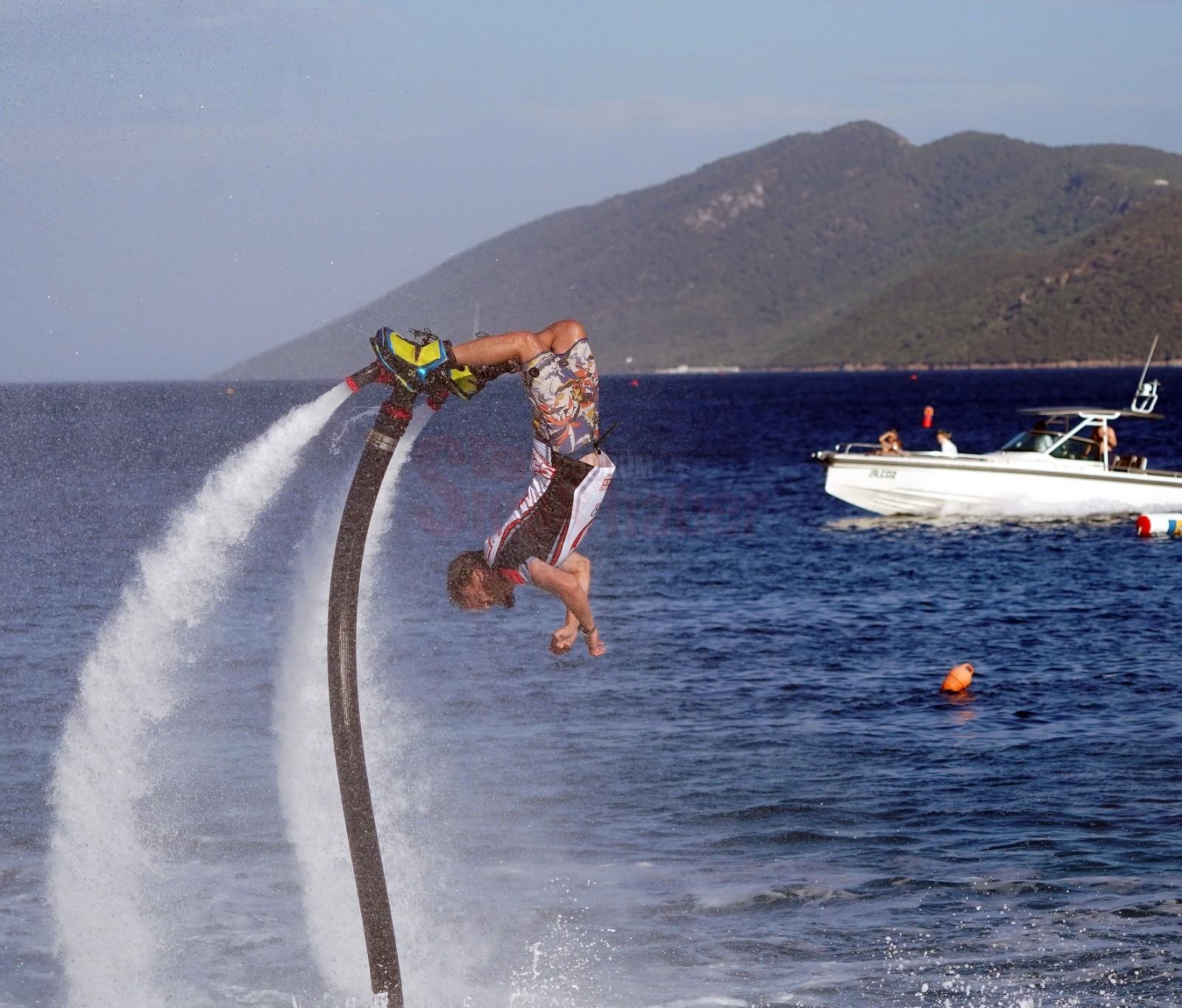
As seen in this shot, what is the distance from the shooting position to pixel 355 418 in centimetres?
860

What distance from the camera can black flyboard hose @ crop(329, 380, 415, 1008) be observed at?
811cm

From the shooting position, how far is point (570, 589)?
8688 millimetres

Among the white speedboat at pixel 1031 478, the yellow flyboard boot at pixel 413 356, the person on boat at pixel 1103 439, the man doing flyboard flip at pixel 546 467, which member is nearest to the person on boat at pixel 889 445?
the white speedboat at pixel 1031 478

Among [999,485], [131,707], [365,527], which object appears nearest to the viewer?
[365,527]

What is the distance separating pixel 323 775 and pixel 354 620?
7.12 metres

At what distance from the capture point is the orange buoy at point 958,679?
28.3m

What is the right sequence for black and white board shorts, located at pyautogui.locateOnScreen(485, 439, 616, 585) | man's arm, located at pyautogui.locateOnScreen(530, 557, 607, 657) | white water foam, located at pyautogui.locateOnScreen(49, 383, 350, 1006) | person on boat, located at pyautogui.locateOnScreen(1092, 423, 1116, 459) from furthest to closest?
1. person on boat, located at pyautogui.locateOnScreen(1092, 423, 1116, 459)
2. white water foam, located at pyautogui.locateOnScreen(49, 383, 350, 1006)
3. man's arm, located at pyautogui.locateOnScreen(530, 557, 607, 657)
4. black and white board shorts, located at pyautogui.locateOnScreen(485, 439, 616, 585)

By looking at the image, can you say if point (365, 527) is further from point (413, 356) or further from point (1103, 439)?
point (1103, 439)

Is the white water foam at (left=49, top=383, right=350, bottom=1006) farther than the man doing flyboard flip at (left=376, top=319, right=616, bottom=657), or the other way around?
the white water foam at (left=49, top=383, right=350, bottom=1006)

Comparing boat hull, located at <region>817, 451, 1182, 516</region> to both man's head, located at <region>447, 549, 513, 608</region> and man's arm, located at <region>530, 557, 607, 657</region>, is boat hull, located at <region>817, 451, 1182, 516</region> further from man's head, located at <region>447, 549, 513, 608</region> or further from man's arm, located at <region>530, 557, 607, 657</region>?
man's head, located at <region>447, 549, 513, 608</region>

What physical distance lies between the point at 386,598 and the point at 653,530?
69.8ft

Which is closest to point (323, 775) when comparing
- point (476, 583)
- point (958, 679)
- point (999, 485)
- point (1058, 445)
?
point (476, 583)

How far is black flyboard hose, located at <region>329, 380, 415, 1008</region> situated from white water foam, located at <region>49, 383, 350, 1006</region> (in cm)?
32

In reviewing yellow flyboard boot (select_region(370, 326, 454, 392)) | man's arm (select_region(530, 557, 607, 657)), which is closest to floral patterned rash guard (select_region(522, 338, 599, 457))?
yellow flyboard boot (select_region(370, 326, 454, 392))
